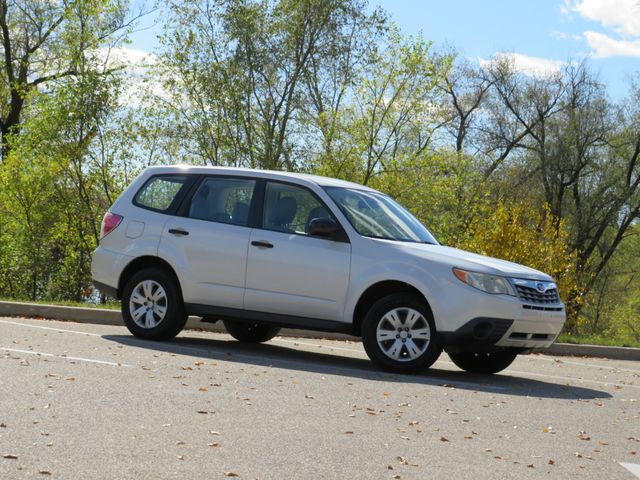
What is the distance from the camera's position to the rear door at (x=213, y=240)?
11.4 meters

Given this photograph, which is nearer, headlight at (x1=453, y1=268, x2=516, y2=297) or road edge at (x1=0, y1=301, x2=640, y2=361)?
headlight at (x1=453, y1=268, x2=516, y2=297)

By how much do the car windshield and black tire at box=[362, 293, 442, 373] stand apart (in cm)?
81

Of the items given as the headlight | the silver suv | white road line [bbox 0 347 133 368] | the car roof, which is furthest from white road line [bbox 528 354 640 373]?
white road line [bbox 0 347 133 368]

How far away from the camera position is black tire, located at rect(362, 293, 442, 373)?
1034 centimetres

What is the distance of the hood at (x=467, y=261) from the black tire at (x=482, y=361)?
113cm

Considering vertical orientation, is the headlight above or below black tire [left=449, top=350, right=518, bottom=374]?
above

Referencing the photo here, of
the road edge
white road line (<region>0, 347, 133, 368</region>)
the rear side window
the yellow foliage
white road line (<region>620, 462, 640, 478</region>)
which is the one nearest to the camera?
white road line (<region>620, 462, 640, 478</region>)

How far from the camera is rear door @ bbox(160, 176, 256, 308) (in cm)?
1140

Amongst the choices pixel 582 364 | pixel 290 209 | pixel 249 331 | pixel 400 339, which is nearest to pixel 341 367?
pixel 400 339

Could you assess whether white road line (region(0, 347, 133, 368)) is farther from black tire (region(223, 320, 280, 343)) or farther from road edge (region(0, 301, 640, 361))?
road edge (region(0, 301, 640, 361))

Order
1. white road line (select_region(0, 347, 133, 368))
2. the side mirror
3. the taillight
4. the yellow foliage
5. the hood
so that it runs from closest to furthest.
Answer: white road line (select_region(0, 347, 133, 368))
the hood
the side mirror
the taillight
the yellow foliage

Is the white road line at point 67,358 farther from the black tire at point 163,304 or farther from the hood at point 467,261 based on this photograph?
the hood at point 467,261

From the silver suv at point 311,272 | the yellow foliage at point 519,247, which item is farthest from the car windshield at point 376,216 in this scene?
the yellow foliage at point 519,247

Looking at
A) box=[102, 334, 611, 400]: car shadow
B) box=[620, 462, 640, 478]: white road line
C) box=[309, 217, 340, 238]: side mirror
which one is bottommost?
box=[620, 462, 640, 478]: white road line
